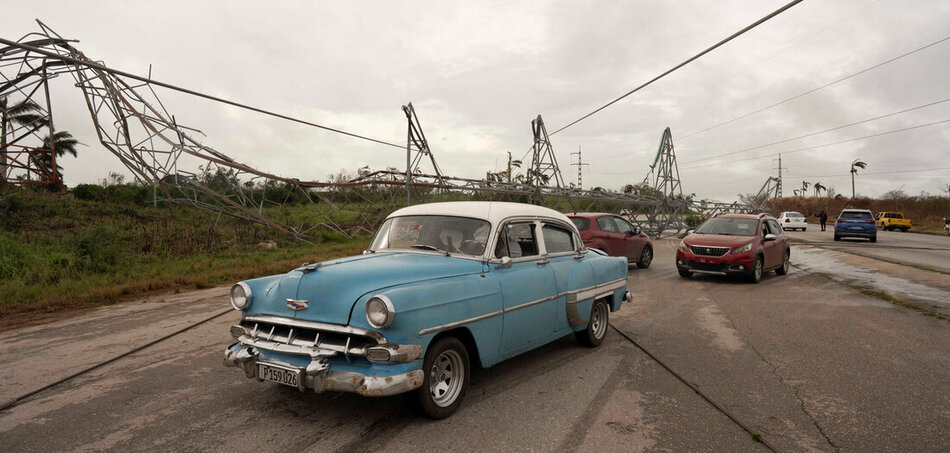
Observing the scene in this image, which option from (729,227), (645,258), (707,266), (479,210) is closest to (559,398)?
(479,210)

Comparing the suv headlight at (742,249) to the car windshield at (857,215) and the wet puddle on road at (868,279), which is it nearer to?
the wet puddle on road at (868,279)

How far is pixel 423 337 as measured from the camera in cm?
407

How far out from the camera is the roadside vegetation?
35.5ft

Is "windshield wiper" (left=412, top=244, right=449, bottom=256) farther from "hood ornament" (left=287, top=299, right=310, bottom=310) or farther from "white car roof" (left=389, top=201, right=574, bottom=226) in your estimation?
"hood ornament" (left=287, top=299, right=310, bottom=310)

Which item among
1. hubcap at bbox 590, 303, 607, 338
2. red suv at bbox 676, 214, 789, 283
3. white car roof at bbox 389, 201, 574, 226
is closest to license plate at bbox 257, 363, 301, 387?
white car roof at bbox 389, 201, 574, 226

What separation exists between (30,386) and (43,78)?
1332 centimetres

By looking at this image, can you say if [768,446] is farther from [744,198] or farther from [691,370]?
[744,198]

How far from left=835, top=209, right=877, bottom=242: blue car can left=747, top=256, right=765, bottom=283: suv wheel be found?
20428 mm

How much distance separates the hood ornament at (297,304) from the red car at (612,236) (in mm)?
10849

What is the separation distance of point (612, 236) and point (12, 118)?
29.6 metres

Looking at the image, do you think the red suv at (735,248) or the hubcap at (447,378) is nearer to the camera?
the hubcap at (447,378)

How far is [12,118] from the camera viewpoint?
88.0ft

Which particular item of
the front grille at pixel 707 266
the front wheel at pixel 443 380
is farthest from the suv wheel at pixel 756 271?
the front wheel at pixel 443 380

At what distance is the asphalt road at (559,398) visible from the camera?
3.95 m
